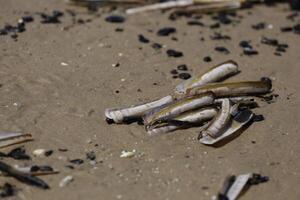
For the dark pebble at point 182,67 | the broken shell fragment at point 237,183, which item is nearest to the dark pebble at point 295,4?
the dark pebble at point 182,67

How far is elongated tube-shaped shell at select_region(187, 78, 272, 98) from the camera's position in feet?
17.8

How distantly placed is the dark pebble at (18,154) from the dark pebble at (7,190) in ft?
1.20

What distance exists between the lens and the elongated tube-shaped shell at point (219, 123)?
16.3 ft

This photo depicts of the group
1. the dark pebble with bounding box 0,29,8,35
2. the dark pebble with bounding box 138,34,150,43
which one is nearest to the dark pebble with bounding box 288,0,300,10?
the dark pebble with bounding box 138,34,150,43

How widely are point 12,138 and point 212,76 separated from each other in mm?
2047

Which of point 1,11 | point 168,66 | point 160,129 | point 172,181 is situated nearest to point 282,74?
point 168,66

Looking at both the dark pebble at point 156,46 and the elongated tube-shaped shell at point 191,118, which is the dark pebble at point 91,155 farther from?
the dark pebble at point 156,46

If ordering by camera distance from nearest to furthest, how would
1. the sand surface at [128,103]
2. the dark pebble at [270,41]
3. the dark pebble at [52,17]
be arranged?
the sand surface at [128,103] < the dark pebble at [270,41] < the dark pebble at [52,17]

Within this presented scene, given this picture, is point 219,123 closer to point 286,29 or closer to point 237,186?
point 237,186

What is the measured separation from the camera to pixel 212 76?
19.1 ft

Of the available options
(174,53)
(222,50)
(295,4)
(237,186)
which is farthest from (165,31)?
(237,186)

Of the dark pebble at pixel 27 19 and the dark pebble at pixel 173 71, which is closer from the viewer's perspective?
the dark pebble at pixel 173 71

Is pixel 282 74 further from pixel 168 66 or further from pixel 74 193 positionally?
pixel 74 193

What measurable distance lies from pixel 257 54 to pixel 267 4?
5.22ft
